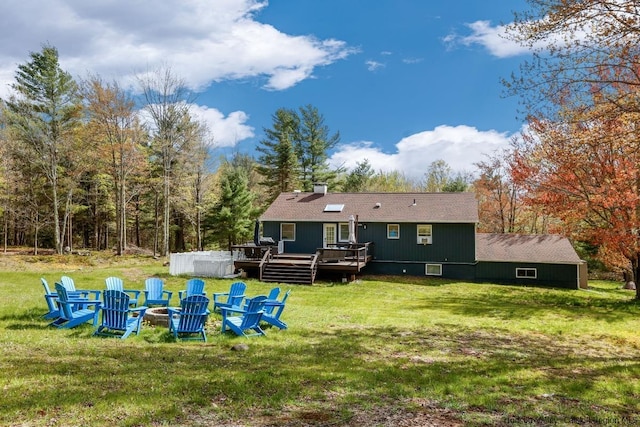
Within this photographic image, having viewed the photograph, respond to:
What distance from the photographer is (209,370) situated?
236 inches

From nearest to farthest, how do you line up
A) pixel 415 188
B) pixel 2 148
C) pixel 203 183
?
1. pixel 2 148
2. pixel 203 183
3. pixel 415 188

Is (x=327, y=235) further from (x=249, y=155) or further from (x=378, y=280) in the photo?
(x=249, y=155)

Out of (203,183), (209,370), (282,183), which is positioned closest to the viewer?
(209,370)

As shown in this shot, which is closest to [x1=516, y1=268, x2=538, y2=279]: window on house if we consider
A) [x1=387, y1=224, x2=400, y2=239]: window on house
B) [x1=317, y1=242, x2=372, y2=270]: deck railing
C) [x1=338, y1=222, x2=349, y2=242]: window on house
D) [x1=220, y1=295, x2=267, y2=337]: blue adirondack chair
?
[x1=387, y1=224, x2=400, y2=239]: window on house

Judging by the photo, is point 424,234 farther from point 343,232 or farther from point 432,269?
point 343,232

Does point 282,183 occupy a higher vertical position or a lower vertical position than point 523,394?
higher

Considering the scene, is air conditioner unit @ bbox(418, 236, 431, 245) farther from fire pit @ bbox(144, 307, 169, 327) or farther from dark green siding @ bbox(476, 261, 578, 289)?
fire pit @ bbox(144, 307, 169, 327)

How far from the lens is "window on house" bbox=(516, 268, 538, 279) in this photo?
23.1 m

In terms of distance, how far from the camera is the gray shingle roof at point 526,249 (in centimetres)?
2294

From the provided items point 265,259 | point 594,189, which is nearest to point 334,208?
point 265,259

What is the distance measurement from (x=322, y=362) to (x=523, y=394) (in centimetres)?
295

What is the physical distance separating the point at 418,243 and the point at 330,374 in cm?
1823

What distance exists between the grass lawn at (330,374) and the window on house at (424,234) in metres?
11.3

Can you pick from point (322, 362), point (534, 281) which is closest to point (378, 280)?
point (534, 281)
